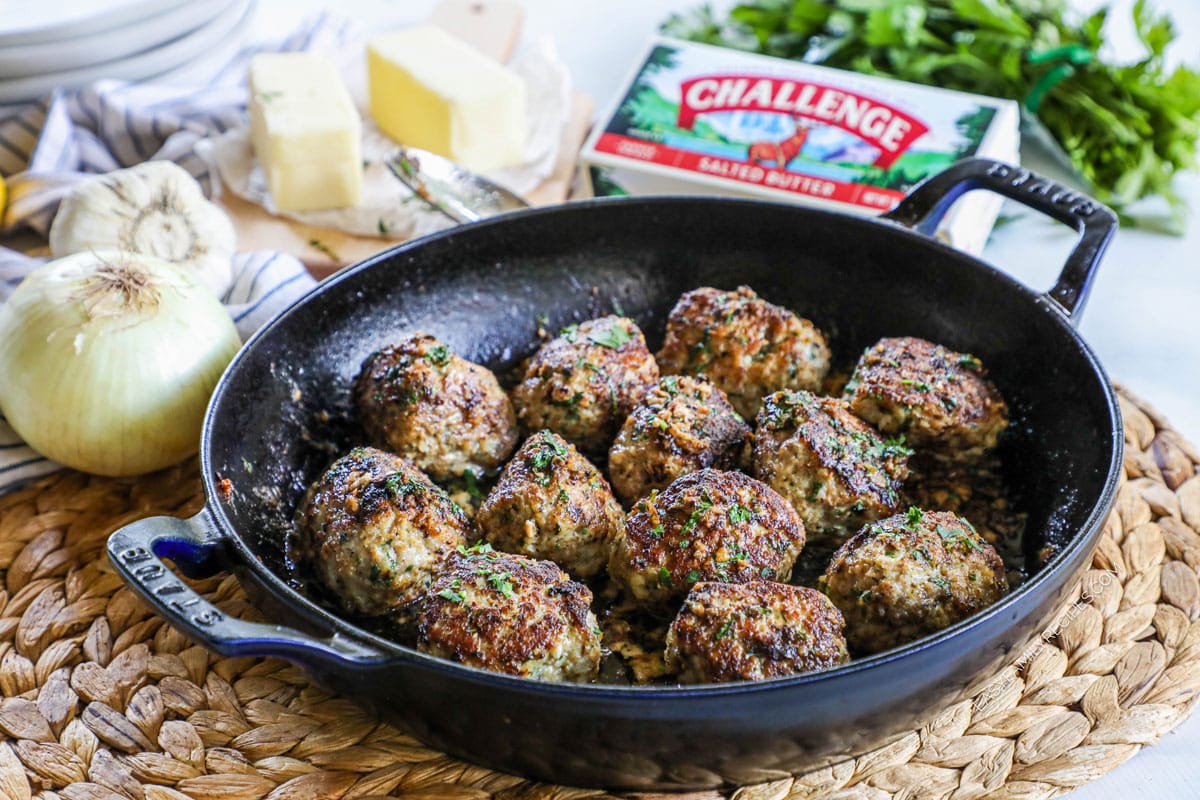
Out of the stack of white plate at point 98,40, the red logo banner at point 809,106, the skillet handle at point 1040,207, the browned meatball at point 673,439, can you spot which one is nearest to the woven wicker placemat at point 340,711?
the skillet handle at point 1040,207

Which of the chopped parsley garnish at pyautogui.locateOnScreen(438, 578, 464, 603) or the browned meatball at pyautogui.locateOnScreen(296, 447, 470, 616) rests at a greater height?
the chopped parsley garnish at pyautogui.locateOnScreen(438, 578, 464, 603)

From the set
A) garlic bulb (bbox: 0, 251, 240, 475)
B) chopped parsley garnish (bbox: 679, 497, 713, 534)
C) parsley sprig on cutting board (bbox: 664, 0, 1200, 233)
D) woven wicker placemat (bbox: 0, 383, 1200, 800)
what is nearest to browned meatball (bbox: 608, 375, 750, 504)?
chopped parsley garnish (bbox: 679, 497, 713, 534)

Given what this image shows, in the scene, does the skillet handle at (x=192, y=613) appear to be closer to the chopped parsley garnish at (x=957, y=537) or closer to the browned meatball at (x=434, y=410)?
the browned meatball at (x=434, y=410)

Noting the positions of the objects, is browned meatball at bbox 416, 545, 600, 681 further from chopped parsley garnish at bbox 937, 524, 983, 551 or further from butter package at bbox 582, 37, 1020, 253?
butter package at bbox 582, 37, 1020, 253

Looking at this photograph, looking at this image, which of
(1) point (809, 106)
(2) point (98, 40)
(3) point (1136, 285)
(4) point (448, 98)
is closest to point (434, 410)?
(4) point (448, 98)

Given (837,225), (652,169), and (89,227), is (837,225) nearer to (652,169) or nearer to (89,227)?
(652,169)

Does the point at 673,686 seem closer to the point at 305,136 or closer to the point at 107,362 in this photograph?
the point at 107,362

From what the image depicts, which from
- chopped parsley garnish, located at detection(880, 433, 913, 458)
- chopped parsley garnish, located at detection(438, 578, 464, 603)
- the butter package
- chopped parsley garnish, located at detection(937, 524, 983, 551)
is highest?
the butter package

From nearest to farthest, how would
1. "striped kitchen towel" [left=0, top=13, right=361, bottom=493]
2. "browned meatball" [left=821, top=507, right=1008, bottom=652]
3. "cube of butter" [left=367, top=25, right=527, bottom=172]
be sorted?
"browned meatball" [left=821, top=507, right=1008, bottom=652] < "striped kitchen towel" [left=0, top=13, right=361, bottom=493] < "cube of butter" [left=367, top=25, right=527, bottom=172]
